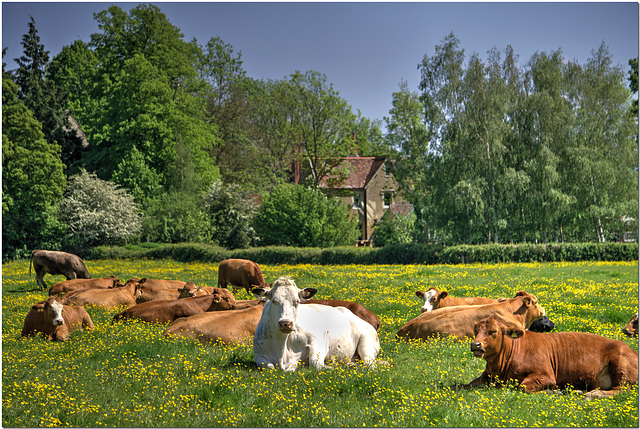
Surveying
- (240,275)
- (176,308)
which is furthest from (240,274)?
(176,308)

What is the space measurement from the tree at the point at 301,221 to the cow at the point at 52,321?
1207 inches

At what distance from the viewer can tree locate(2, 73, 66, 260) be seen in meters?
38.1

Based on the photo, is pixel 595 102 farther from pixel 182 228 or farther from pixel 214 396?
pixel 214 396

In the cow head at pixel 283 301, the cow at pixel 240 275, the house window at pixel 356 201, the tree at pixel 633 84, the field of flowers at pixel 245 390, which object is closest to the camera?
the field of flowers at pixel 245 390

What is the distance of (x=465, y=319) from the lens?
10273mm

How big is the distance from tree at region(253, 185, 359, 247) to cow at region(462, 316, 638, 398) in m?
35.0

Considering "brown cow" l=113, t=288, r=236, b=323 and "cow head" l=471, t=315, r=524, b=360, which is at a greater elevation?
"cow head" l=471, t=315, r=524, b=360

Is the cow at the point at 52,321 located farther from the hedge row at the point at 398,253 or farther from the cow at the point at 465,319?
the hedge row at the point at 398,253

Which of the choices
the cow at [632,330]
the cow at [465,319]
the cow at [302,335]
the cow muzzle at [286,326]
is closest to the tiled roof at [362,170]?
the cow at [465,319]

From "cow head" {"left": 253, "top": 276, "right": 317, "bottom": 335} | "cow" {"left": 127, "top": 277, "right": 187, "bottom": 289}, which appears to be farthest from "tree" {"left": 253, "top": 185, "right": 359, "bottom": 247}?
"cow head" {"left": 253, "top": 276, "right": 317, "bottom": 335}

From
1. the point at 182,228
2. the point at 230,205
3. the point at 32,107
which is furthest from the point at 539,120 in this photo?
the point at 32,107

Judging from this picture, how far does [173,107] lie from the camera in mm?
46438

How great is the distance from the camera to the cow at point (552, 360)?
22.1 ft

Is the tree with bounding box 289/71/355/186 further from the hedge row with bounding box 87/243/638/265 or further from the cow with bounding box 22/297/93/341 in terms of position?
the cow with bounding box 22/297/93/341
